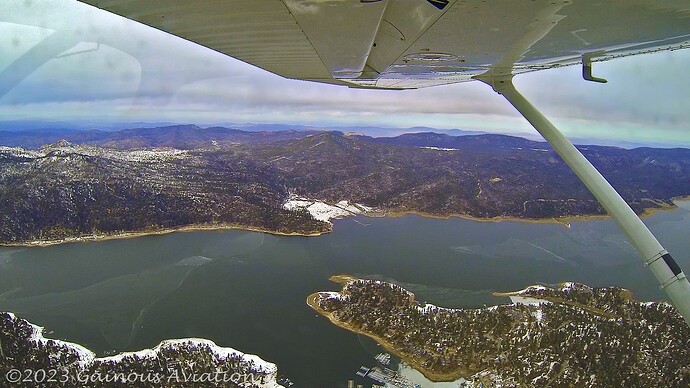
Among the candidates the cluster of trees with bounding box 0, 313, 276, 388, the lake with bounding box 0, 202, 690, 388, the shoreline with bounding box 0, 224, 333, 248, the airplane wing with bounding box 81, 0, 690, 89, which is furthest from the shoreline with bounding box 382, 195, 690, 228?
the airplane wing with bounding box 81, 0, 690, 89

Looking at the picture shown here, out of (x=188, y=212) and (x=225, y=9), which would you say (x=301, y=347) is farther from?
(x=188, y=212)

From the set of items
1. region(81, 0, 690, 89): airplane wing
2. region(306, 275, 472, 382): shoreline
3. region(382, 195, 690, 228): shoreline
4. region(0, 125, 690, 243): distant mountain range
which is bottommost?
region(306, 275, 472, 382): shoreline

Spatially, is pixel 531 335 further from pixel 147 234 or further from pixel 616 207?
pixel 147 234

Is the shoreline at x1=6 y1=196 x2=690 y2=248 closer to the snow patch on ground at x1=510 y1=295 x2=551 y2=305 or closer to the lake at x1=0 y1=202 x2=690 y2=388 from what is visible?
the lake at x1=0 y1=202 x2=690 y2=388

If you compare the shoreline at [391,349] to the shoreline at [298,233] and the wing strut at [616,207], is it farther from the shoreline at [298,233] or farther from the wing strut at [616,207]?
the wing strut at [616,207]

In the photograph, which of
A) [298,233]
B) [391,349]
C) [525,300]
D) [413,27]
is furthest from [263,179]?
[413,27]

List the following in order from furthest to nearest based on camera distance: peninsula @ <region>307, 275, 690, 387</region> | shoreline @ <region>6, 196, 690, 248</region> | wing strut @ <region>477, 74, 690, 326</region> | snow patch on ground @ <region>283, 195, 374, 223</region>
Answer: snow patch on ground @ <region>283, 195, 374, 223</region>
shoreline @ <region>6, 196, 690, 248</region>
peninsula @ <region>307, 275, 690, 387</region>
wing strut @ <region>477, 74, 690, 326</region>
